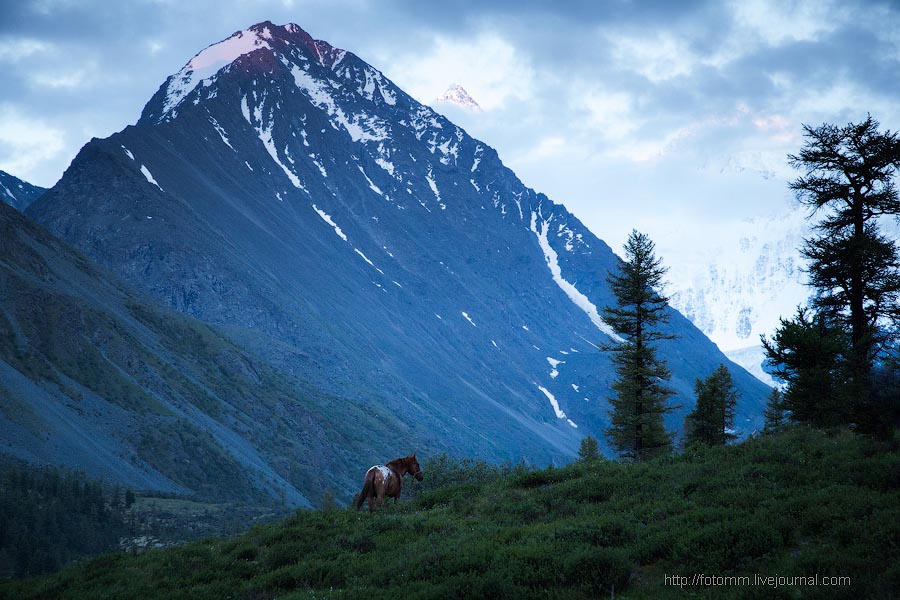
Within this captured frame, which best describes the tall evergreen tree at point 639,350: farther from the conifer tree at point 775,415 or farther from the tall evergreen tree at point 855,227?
the conifer tree at point 775,415

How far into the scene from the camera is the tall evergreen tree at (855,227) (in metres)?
23.5

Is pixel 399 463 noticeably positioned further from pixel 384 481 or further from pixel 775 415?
pixel 775 415

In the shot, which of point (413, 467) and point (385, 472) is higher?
point (413, 467)

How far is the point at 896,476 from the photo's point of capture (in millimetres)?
11469

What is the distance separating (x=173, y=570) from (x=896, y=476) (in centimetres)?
1541

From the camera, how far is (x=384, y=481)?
18656 mm

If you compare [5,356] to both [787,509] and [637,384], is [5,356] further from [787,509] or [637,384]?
[787,509]

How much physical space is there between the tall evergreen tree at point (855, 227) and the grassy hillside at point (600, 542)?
9.78 meters

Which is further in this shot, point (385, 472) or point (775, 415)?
point (775, 415)

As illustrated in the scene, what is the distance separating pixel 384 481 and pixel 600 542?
8.85 m

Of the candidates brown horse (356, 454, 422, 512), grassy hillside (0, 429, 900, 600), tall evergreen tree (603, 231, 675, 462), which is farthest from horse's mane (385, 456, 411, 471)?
tall evergreen tree (603, 231, 675, 462)

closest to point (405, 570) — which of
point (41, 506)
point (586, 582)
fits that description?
point (586, 582)

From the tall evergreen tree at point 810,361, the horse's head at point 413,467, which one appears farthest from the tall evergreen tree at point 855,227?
the horse's head at point 413,467

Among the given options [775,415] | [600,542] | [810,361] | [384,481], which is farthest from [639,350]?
[775,415]
